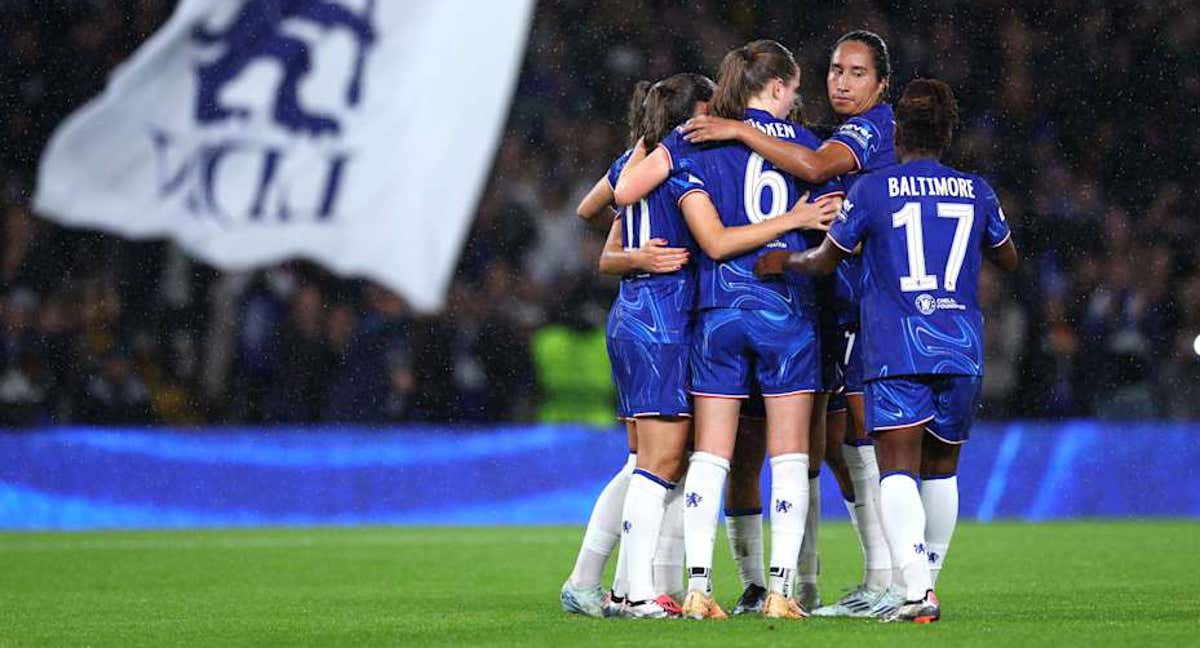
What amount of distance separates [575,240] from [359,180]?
172 cm

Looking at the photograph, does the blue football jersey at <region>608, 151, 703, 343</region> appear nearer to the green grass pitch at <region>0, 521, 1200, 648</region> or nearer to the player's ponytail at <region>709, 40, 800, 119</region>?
the player's ponytail at <region>709, 40, 800, 119</region>

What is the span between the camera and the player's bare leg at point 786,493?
6328mm

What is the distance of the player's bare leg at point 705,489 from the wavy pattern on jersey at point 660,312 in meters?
0.24

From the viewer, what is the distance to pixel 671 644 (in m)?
5.64

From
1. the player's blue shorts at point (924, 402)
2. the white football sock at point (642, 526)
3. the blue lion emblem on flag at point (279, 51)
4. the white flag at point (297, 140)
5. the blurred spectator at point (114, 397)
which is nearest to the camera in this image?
the player's blue shorts at point (924, 402)

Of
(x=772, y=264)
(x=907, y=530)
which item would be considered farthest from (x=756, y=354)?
(x=907, y=530)

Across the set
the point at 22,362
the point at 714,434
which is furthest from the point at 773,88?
the point at 22,362

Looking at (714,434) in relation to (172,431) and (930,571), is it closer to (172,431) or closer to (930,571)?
(930,571)

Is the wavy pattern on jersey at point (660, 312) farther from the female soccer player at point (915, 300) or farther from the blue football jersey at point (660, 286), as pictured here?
the female soccer player at point (915, 300)

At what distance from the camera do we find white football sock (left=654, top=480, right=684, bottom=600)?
682 cm

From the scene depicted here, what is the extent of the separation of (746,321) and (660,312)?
0.32 metres

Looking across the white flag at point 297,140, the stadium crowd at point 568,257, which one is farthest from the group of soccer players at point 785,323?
the white flag at point 297,140

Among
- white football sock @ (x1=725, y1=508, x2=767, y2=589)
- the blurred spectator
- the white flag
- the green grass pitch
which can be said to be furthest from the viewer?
the white flag

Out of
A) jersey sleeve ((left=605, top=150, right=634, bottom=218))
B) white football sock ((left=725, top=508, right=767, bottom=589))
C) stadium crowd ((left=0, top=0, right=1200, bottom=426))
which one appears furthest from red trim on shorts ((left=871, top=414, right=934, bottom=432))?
stadium crowd ((left=0, top=0, right=1200, bottom=426))
